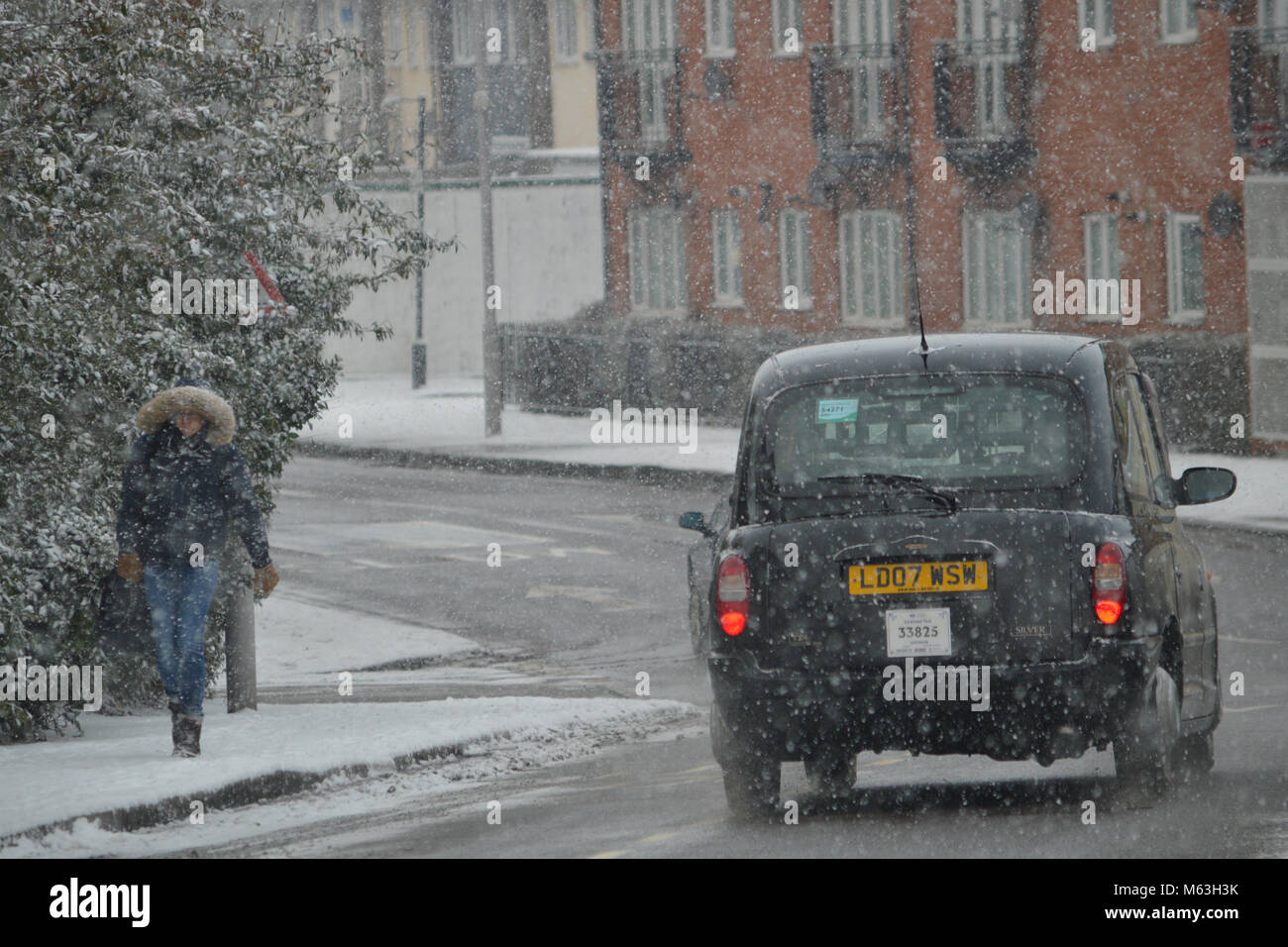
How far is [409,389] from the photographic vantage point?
48.7 m

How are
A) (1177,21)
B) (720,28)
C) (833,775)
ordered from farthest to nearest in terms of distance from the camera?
(720,28), (1177,21), (833,775)

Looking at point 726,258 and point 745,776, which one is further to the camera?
point 726,258

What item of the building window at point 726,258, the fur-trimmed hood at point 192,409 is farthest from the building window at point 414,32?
the fur-trimmed hood at point 192,409

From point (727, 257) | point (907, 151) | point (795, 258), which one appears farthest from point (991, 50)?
point (727, 257)

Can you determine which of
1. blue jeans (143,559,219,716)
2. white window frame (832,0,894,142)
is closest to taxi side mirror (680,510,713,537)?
blue jeans (143,559,219,716)

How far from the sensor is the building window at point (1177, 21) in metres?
29.9

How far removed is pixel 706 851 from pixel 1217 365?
22074mm

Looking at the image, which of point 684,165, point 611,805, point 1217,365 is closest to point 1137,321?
point 1217,365

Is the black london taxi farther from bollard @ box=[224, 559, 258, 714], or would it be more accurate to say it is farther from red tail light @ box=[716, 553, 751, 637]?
bollard @ box=[224, 559, 258, 714]

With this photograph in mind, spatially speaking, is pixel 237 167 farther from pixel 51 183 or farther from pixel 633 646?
pixel 633 646

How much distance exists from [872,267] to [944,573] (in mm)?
27859

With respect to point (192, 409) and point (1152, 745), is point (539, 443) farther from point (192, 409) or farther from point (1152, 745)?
point (1152, 745)

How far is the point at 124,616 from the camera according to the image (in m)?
10.7

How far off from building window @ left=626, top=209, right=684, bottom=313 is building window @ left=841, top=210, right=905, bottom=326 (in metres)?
4.02
